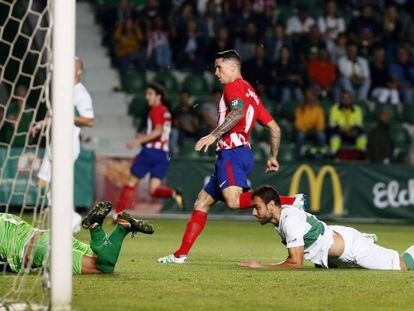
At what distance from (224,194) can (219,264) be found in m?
0.66

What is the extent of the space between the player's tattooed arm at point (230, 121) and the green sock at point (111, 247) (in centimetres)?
172

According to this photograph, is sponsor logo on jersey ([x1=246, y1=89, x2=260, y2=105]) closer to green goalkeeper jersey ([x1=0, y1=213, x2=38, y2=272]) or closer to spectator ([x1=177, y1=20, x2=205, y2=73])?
green goalkeeper jersey ([x1=0, y1=213, x2=38, y2=272])

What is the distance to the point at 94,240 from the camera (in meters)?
8.55

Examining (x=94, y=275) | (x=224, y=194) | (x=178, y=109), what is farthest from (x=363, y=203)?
(x=94, y=275)

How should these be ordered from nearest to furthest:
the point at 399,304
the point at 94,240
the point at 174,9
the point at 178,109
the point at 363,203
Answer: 1. the point at 399,304
2. the point at 94,240
3. the point at 363,203
4. the point at 178,109
5. the point at 174,9

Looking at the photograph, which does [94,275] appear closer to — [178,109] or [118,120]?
[178,109]

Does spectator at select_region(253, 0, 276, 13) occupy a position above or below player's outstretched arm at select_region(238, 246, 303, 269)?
above

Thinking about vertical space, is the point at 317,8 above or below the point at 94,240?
above

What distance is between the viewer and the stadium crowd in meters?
20.9

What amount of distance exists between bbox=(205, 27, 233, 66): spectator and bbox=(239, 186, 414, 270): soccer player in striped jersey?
1203 centimetres

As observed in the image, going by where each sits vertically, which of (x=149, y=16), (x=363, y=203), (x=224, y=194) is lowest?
(x=363, y=203)

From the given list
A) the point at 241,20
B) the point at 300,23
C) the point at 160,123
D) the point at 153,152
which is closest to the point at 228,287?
the point at 160,123

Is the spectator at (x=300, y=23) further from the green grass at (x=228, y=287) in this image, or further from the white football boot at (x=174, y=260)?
the white football boot at (x=174, y=260)

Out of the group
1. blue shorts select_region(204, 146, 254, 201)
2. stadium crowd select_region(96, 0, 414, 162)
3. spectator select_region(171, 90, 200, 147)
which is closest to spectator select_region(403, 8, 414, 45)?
stadium crowd select_region(96, 0, 414, 162)
